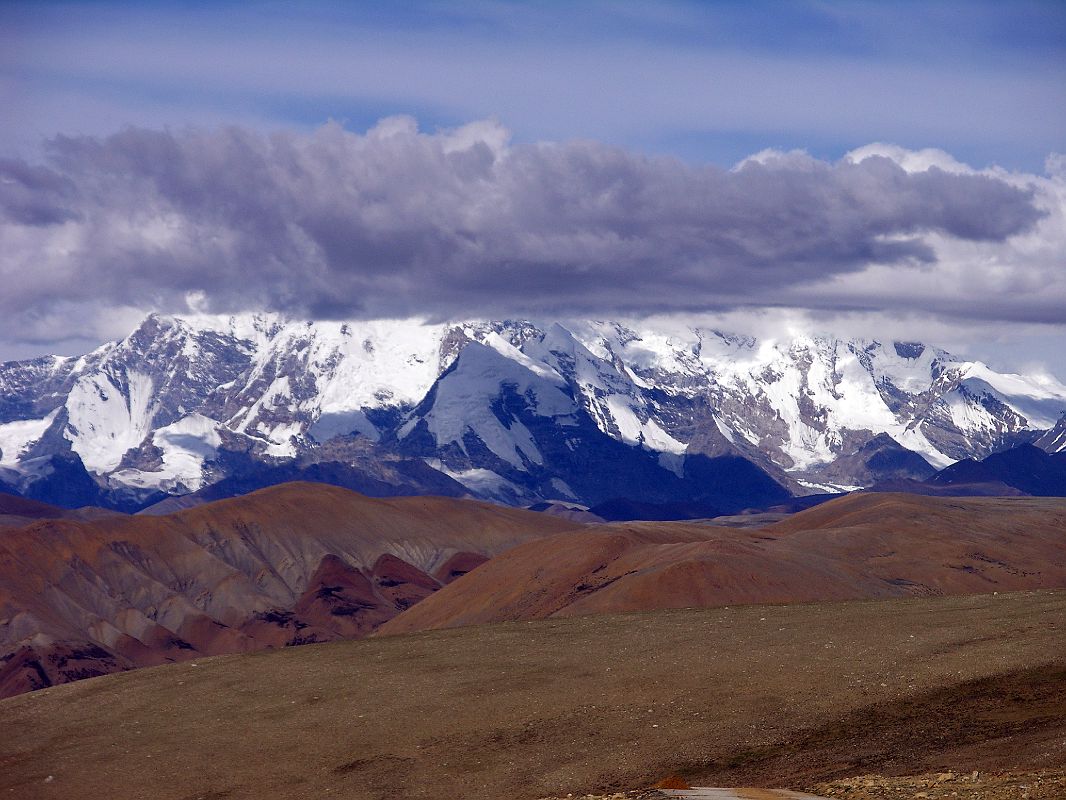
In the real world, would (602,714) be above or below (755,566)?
above

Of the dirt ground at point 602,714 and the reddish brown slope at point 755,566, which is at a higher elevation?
the dirt ground at point 602,714

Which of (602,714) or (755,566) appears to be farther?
(755,566)

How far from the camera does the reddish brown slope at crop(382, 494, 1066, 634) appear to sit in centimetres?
11981

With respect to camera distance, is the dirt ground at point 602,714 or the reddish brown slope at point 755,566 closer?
the dirt ground at point 602,714

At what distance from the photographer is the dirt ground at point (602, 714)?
145ft

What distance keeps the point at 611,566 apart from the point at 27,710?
83.2m

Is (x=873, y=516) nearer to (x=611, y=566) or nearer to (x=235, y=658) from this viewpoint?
(x=611, y=566)

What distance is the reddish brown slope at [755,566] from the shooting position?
120 m

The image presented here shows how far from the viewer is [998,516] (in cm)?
19888

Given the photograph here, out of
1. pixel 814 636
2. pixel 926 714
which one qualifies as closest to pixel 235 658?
pixel 814 636

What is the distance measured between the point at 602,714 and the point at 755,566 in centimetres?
7279

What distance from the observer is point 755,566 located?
123 metres

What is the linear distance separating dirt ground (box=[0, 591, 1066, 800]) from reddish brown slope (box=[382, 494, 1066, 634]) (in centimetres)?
4912

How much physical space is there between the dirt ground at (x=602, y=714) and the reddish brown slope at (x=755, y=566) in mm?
49123
